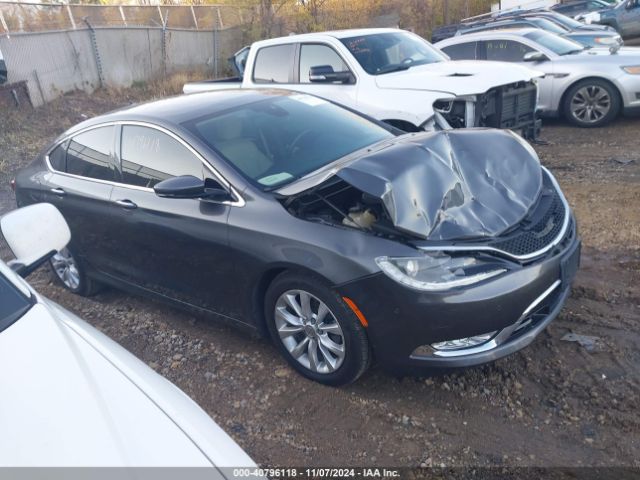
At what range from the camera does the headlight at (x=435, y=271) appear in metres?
3.02

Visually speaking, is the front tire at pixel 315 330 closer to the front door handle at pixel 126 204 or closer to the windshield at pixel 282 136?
the windshield at pixel 282 136

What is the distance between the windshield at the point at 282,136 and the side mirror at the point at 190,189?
20 cm

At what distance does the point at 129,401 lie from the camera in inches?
75.8

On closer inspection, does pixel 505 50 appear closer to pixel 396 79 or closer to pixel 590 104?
pixel 590 104

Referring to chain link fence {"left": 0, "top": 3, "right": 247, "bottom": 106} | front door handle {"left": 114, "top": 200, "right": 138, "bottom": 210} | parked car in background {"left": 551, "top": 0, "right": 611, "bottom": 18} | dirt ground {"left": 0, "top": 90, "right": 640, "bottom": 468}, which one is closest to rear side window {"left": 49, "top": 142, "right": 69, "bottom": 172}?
front door handle {"left": 114, "top": 200, "right": 138, "bottom": 210}

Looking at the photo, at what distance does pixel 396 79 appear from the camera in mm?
7109

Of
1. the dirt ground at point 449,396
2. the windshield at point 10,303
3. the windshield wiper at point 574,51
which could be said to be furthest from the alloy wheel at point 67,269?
the windshield wiper at point 574,51

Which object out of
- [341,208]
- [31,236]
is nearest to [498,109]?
[341,208]

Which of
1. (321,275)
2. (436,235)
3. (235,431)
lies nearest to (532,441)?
(436,235)

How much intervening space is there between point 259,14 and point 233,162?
22246 mm

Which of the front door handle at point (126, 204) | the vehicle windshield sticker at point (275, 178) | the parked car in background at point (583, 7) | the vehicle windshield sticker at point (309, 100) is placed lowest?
the parked car in background at point (583, 7)

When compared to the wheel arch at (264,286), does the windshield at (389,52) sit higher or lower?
higher

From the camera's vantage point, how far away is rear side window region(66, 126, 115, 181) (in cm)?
453

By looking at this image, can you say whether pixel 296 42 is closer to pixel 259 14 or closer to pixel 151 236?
pixel 151 236
